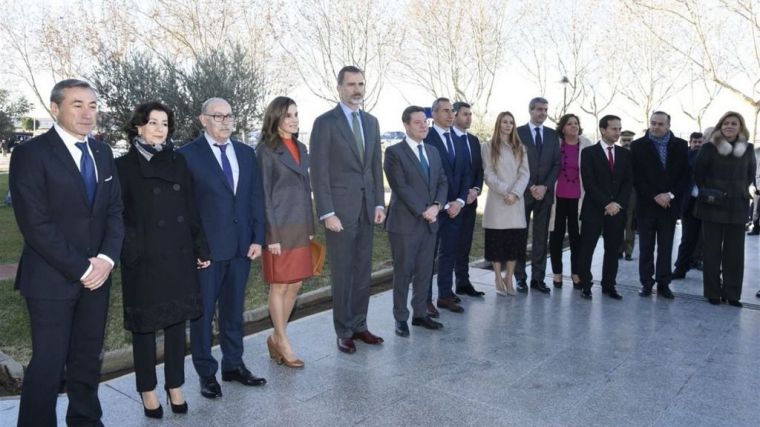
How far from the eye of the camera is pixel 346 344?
4.49 metres

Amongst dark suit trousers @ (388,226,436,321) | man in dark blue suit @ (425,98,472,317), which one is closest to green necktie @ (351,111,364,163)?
dark suit trousers @ (388,226,436,321)

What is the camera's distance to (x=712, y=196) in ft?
19.1

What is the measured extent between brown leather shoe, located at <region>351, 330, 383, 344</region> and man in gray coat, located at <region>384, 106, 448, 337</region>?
0.28 meters

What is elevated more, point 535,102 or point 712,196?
point 535,102

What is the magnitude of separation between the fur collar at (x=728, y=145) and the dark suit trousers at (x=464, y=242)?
8.35ft

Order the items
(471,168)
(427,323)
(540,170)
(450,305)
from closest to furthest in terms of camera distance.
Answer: (427,323), (450,305), (471,168), (540,170)

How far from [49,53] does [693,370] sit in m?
25.1

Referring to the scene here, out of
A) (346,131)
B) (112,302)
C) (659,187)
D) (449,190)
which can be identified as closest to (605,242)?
(659,187)

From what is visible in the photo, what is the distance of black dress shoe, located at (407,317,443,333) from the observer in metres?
5.05

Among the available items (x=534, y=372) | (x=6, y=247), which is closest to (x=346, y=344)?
(x=534, y=372)

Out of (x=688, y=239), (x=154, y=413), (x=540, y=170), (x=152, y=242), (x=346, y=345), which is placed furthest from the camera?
(x=688, y=239)

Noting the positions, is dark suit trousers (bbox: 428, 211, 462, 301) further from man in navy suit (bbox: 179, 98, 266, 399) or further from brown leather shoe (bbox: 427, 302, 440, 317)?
man in navy suit (bbox: 179, 98, 266, 399)

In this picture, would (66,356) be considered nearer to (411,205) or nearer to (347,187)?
(347,187)

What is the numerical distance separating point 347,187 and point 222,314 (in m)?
1.30
